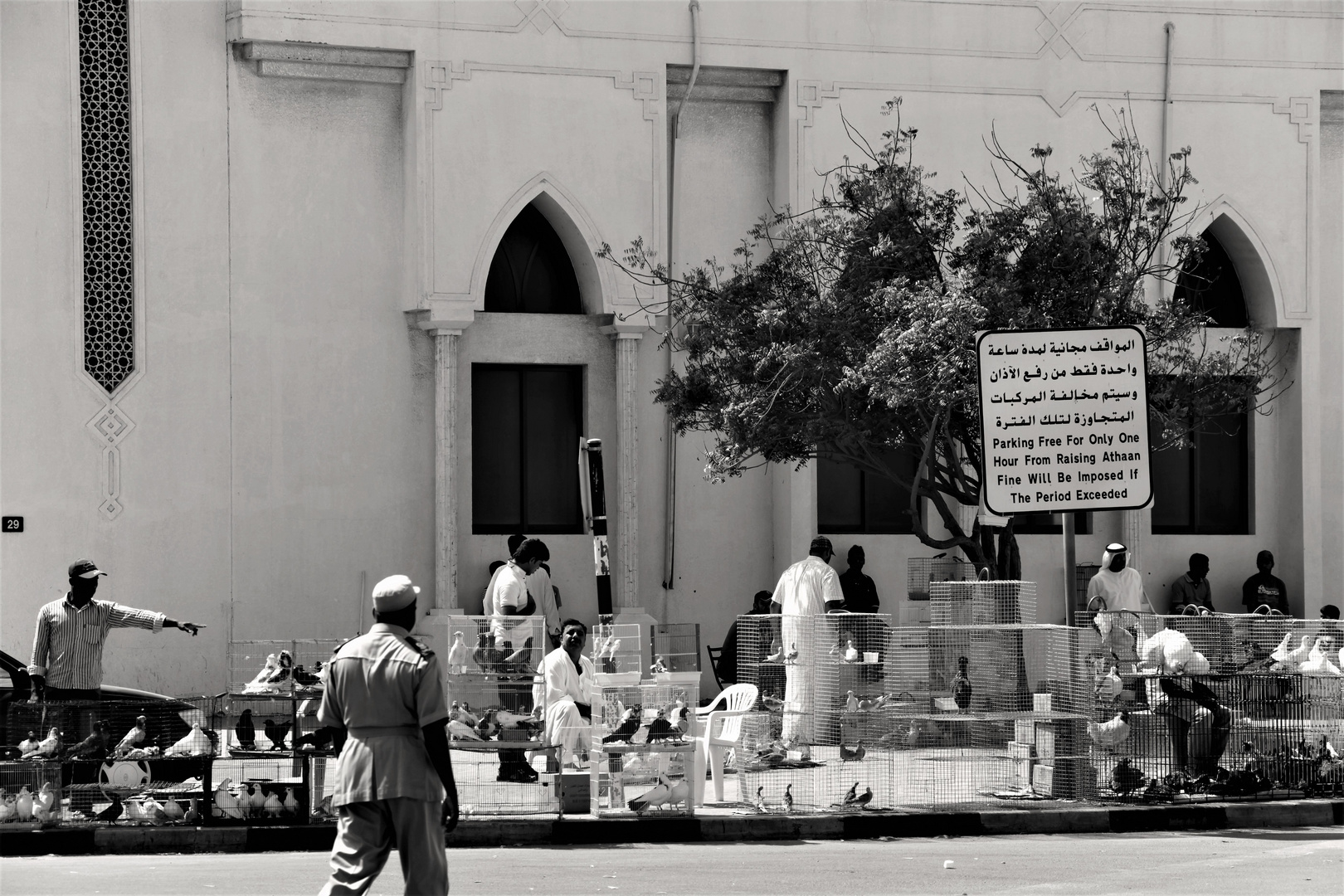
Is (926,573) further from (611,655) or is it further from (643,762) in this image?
(643,762)

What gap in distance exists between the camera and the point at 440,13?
68.0 ft

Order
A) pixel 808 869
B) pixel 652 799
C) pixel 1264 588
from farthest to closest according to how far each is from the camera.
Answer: pixel 1264 588
pixel 652 799
pixel 808 869

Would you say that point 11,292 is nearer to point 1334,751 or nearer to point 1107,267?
point 1107,267

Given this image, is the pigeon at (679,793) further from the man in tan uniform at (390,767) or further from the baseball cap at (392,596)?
the baseball cap at (392,596)

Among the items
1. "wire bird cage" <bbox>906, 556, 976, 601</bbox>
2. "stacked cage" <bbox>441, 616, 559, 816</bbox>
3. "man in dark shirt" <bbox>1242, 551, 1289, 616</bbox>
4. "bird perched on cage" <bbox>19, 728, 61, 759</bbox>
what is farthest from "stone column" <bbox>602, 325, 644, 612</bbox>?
"bird perched on cage" <bbox>19, 728, 61, 759</bbox>

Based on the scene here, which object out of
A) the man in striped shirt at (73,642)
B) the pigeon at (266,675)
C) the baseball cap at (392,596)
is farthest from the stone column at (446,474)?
the baseball cap at (392,596)

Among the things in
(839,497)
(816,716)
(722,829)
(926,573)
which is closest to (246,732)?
(722,829)

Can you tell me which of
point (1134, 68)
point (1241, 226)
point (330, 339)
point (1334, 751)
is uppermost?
point (1134, 68)

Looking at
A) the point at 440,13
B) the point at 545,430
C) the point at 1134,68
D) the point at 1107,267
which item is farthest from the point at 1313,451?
the point at 440,13

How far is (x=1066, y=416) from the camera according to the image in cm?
1320

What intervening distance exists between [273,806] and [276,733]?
2.41 feet

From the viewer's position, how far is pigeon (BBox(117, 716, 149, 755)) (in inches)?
471

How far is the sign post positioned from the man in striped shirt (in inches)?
228

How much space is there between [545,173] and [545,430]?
2.88 meters
